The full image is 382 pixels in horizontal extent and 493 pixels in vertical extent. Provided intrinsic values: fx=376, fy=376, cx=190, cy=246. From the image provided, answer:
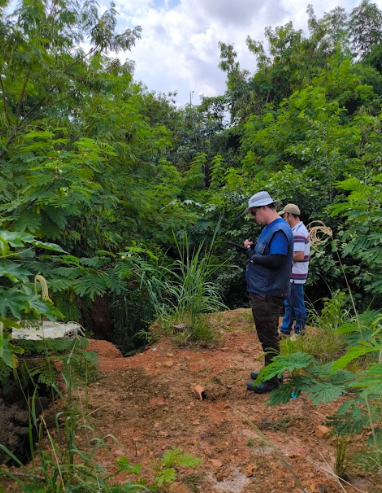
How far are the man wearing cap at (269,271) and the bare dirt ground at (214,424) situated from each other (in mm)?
408

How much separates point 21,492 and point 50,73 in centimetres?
417

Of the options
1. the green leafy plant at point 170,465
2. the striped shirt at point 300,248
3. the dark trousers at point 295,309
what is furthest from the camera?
the dark trousers at point 295,309

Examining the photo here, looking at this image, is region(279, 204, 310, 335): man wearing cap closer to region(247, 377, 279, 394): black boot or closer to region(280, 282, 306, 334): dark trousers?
region(280, 282, 306, 334): dark trousers

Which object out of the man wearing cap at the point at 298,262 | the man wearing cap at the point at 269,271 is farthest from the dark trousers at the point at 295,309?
the man wearing cap at the point at 269,271

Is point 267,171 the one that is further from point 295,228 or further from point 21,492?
point 21,492

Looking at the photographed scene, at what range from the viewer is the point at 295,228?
469 cm

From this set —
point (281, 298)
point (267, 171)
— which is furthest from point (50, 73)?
point (267, 171)

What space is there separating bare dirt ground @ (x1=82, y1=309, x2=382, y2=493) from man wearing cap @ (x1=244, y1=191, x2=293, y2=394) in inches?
16.1

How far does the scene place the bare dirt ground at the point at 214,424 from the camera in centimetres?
230

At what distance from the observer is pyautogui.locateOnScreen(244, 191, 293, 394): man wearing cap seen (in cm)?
324

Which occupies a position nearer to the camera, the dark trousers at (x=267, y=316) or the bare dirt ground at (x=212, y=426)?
the bare dirt ground at (x=212, y=426)

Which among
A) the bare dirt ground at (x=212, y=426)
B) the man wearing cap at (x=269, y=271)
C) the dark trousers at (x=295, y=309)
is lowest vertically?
the bare dirt ground at (x=212, y=426)

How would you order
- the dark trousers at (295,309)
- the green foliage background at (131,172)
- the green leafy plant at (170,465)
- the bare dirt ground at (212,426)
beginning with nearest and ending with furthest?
the green leafy plant at (170,465), the bare dirt ground at (212,426), the green foliage background at (131,172), the dark trousers at (295,309)

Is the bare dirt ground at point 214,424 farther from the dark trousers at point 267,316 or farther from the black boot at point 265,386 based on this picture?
the dark trousers at point 267,316
